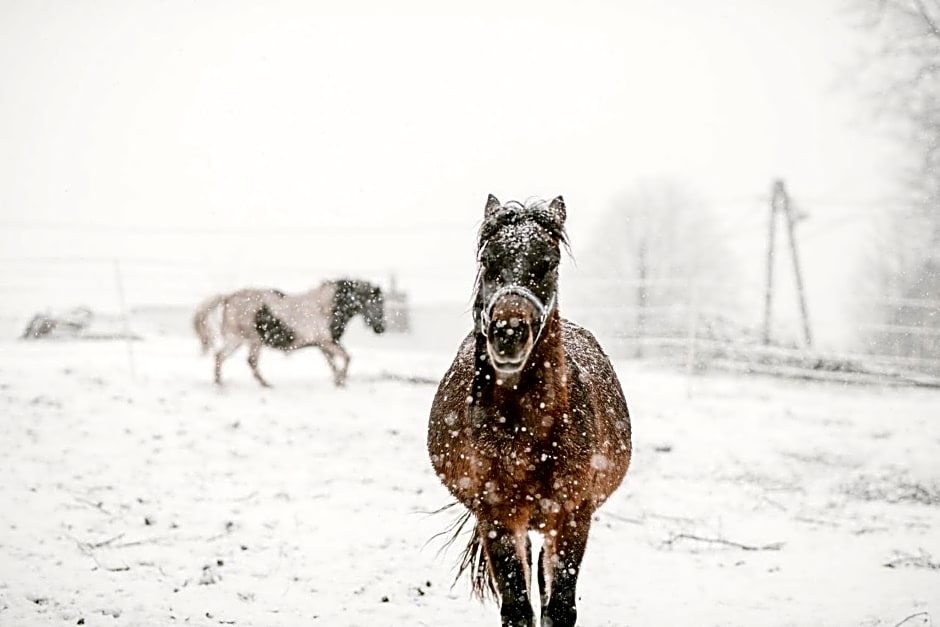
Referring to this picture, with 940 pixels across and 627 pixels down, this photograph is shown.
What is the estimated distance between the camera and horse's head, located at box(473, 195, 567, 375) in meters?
2.11

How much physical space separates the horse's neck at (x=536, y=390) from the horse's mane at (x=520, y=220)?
13.8 inches

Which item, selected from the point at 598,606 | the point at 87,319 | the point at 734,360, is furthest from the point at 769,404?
the point at 87,319

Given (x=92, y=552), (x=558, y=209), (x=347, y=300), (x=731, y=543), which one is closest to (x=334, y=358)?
(x=347, y=300)

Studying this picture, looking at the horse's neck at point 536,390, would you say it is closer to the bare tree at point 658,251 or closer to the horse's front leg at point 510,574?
the horse's front leg at point 510,574

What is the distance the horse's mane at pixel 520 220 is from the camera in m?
2.47

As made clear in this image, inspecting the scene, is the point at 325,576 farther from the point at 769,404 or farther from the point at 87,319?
the point at 87,319

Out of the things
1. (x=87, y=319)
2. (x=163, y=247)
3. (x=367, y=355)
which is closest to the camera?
(x=367, y=355)

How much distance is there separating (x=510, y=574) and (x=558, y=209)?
1.58 meters

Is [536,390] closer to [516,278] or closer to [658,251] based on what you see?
[516,278]

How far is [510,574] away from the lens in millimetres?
2625

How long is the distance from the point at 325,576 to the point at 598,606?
1719 millimetres

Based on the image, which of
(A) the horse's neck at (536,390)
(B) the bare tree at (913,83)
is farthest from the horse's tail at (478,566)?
(B) the bare tree at (913,83)

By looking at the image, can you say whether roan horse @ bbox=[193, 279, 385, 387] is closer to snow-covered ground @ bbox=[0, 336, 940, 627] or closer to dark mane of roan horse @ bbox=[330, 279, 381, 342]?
dark mane of roan horse @ bbox=[330, 279, 381, 342]

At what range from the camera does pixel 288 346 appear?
9852mm
